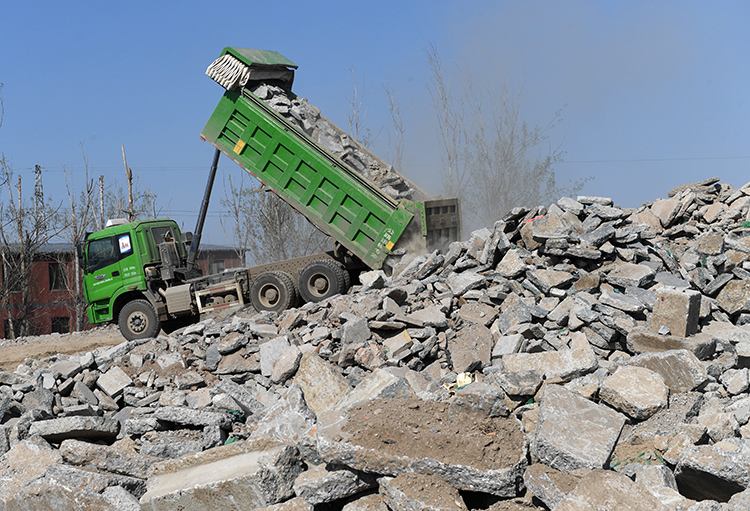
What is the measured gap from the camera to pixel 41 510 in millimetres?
6309

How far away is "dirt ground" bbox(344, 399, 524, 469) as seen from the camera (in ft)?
17.9

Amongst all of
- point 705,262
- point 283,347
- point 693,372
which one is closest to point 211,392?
point 283,347

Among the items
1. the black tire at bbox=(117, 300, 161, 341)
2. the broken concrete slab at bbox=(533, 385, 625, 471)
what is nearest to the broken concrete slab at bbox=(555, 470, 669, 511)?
the broken concrete slab at bbox=(533, 385, 625, 471)

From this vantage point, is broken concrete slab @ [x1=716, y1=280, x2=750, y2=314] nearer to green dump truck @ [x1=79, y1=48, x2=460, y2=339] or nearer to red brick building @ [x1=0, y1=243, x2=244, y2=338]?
green dump truck @ [x1=79, y1=48, x2=460, y2=339]

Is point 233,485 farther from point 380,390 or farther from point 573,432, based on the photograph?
point 573,432

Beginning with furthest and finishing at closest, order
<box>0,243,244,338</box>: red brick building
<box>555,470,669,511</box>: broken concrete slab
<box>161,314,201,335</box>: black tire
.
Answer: <box>0,243,244,338</box>: red brick building, <box>161,314,201,335</box>: black tire, <box>555,470,669,511</box>: broken concrete slab

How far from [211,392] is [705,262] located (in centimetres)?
650

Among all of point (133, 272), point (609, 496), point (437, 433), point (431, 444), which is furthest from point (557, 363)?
point (133, 272)

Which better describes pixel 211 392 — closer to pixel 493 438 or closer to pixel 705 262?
pixel 493 438

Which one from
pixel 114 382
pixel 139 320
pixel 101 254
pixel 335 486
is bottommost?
pixel 335 486

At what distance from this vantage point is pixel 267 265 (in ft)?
45.2

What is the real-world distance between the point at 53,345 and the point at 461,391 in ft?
44.6

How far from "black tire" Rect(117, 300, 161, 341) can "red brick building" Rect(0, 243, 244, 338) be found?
12.4m

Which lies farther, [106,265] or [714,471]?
[106,265]
